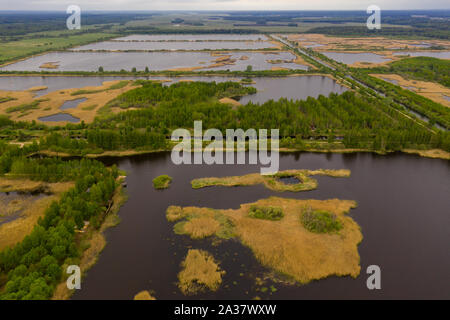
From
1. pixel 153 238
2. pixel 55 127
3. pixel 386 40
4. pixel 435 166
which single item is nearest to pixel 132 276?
pixel 153 238

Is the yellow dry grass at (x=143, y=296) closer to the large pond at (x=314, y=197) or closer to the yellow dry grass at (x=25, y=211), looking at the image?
the large pond at (x=314, y=197)

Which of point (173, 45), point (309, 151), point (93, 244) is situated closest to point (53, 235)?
point (93, 244)

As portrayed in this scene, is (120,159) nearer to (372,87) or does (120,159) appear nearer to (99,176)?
(99,176)

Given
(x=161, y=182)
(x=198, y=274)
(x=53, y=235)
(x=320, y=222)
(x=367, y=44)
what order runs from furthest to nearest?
(x=367, y=44) < (x=161, y=182) < (x=320, y=222) < (x=53, y=235) < (x=198, y=274)

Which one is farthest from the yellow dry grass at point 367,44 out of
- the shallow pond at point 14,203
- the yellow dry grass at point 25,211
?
the shallow pond at point 14,203

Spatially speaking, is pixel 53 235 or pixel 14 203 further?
pixel 14 203

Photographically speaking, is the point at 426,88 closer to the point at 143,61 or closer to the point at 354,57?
the point at 354,57

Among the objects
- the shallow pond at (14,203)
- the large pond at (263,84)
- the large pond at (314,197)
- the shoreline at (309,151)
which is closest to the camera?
the large pond at (314,197)

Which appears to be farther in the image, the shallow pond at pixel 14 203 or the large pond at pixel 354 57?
the large pond at pixel 354 57
